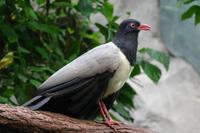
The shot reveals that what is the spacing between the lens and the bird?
10.5 feet

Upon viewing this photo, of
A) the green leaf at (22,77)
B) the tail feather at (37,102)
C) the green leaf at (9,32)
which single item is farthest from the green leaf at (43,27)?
the tail feather at (37,102)

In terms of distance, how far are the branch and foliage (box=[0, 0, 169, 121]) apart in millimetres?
579

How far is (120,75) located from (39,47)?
95cm

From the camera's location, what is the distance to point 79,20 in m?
4.54

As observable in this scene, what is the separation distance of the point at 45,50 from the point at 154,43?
2376 millimetres

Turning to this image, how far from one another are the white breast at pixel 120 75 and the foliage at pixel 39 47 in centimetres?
63

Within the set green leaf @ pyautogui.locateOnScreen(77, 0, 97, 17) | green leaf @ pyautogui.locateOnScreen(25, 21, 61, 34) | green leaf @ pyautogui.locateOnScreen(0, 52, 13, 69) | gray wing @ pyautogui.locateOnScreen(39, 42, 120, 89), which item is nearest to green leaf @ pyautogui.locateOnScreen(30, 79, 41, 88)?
green leaf @ pyautogui.locateOnScreen(0, 52, 13, 69)

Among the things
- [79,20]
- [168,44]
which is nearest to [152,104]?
[168,44]

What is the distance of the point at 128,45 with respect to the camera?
3.41 meters

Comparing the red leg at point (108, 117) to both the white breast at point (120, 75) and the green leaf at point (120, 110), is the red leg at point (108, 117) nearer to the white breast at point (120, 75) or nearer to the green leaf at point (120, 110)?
the white breast at point (120, 75)

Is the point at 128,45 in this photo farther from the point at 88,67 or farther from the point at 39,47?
the point at 39,47

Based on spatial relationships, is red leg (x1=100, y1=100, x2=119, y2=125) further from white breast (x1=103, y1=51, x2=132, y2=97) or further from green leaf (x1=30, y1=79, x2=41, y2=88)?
green leaf (x1=30, y1=79, x2=41, y2=88)

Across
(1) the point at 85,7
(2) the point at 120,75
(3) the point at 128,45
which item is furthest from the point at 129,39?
(1) the point at 85,7

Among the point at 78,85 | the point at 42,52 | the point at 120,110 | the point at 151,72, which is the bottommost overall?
the point at 120,110
